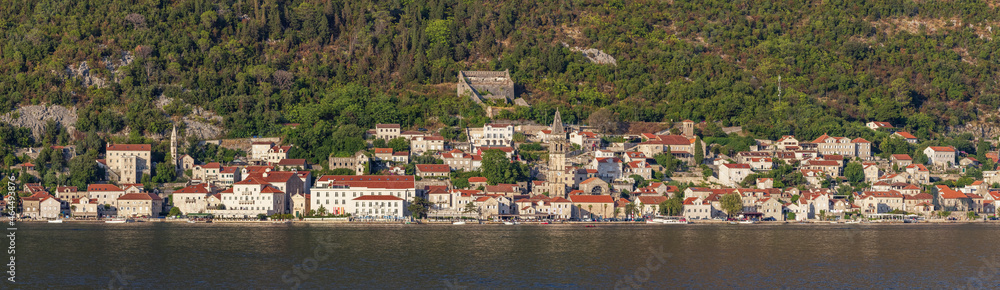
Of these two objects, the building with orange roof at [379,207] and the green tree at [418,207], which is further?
the building with orange roof at [379,207]

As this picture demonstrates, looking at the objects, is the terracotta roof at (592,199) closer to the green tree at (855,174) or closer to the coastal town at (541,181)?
the coastal town at (541,181)

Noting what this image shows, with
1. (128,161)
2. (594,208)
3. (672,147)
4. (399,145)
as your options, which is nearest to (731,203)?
(594,208)

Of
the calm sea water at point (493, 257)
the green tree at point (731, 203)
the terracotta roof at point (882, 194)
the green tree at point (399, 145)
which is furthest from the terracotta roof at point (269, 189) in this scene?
the terracotta roof at point (882, 194)

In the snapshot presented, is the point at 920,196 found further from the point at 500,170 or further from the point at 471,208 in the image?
the point at 471,208

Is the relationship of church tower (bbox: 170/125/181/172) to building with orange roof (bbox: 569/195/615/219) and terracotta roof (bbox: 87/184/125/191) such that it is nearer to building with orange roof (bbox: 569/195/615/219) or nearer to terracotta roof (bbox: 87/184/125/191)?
terracotta roof (bbox: 87/184/125/191)

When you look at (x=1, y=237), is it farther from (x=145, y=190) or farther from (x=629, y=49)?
(x=629, y=49)

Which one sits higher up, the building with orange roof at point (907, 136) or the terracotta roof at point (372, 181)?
the building with orange roof at point (907, 136)

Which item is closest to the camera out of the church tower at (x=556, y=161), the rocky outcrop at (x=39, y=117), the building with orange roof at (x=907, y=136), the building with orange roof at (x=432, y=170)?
the church tower at (x=556, y=161)
